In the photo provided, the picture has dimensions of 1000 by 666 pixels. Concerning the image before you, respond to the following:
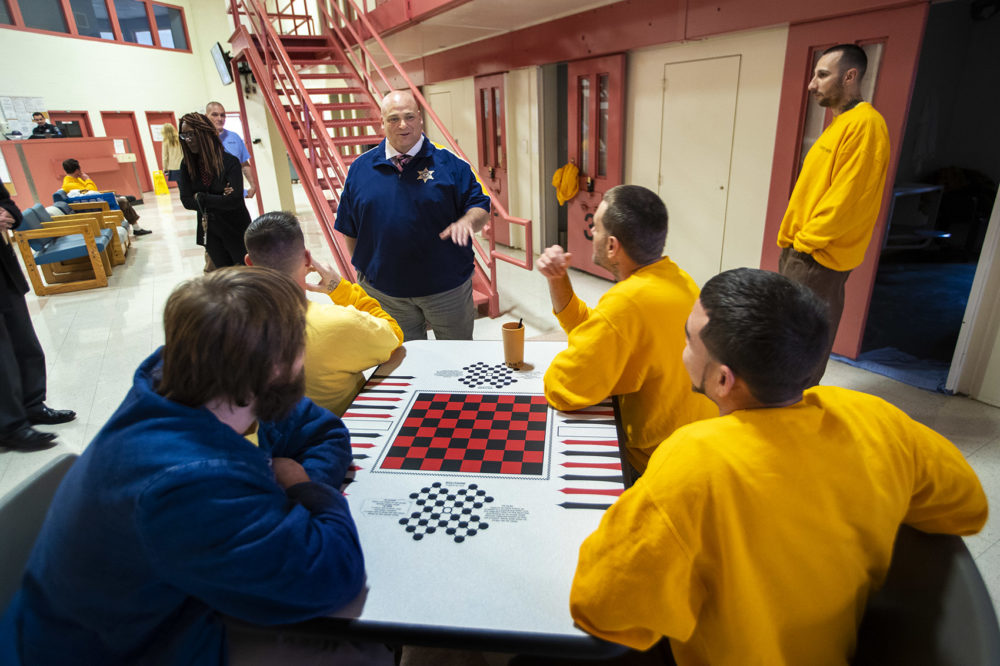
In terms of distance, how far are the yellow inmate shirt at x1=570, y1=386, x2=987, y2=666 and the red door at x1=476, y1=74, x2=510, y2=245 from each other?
236 inches

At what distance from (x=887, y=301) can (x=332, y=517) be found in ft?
16.6

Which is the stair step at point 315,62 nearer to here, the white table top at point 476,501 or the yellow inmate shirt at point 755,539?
the white table top at point 476,501

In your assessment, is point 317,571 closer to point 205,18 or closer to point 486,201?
point 486,201

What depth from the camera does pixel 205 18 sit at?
521 inches

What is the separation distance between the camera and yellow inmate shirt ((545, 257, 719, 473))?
148cm

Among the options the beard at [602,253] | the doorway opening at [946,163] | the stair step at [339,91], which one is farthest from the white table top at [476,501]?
the stair step at [339,91]

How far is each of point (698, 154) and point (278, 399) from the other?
4.25 meters

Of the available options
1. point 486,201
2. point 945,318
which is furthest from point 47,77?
point 945,318

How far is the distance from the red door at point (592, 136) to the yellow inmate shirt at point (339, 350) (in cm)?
391

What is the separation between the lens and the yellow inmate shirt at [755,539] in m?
0.85

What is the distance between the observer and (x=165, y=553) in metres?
0.82

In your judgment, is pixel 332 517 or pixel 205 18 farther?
pixel 205 18

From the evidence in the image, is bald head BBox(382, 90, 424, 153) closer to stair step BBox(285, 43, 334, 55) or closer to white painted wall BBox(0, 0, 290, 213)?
stair step BBox(285, 43, 334, 55)

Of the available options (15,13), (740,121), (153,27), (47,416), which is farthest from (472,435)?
(153,27)
